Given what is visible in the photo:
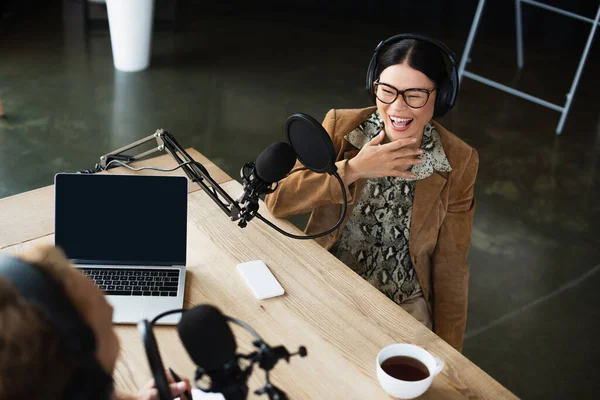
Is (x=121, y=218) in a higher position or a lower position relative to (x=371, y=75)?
lower

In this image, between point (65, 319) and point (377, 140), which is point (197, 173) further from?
point (65, 319)

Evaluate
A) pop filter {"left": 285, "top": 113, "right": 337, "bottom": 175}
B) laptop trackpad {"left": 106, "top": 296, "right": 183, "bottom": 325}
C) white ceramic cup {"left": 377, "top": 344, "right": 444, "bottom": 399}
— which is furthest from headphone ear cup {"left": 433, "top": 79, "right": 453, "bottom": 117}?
laptop trackpad {"left": 106, "top": 296, "right": 183, "bottom": 325}

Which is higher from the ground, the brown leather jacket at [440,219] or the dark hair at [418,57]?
the dark hair at [418,57]

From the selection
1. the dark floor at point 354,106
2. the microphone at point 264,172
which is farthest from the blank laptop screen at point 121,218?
the dark floor at point 354,106

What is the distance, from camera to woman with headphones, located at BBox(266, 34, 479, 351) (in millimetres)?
1884

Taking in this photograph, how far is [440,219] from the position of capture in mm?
2029

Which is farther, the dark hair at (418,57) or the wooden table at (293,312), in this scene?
the dark hair at (418,57)

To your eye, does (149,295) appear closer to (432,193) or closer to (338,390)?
(338,390)

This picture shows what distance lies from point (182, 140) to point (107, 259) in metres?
2.51

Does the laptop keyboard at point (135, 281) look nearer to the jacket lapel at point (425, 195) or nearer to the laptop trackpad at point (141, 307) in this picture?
the laptop trackpad at point (141, 307)

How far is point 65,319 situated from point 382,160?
1159mm

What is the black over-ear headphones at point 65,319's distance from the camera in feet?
2.54

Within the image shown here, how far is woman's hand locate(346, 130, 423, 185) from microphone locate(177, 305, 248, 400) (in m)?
0.86

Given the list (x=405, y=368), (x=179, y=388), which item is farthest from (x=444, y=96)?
(x=179, y=388)
